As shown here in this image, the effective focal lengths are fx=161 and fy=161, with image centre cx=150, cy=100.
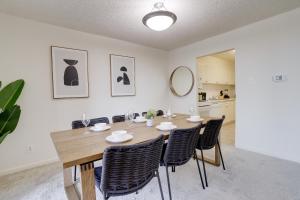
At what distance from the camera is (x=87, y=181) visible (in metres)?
1.27

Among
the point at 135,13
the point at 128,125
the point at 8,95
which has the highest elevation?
the point at 135,13

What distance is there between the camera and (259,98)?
3025 millimetres

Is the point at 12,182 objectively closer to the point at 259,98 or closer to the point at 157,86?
the point at 157,86

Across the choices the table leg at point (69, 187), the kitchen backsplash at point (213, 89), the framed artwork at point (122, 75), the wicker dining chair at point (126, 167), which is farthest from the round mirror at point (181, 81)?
the table leg at point (69, 187)

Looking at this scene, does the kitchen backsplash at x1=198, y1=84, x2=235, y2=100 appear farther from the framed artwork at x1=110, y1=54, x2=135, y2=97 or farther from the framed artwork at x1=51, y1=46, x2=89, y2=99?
the framed artwork at x1=51, y1=46, x2=89, y2=99

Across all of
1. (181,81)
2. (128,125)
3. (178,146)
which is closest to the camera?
(178,146)

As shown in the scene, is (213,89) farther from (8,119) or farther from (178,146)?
(8,119)

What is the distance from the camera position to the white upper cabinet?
4973 mm

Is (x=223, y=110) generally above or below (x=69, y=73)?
below

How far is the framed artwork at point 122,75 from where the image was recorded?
3697 millimetres

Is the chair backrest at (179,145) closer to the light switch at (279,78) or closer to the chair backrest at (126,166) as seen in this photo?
the chair backrest at (126,166)

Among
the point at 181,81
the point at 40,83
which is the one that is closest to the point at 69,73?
the point at 40,83

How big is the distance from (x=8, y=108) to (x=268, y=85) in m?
4.07

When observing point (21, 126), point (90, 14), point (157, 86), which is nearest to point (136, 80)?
point (157, 86)
